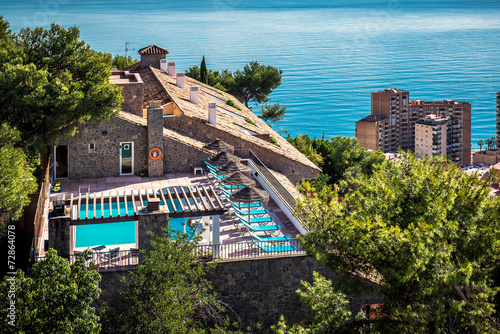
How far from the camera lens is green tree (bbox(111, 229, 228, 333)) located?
58.2 ft

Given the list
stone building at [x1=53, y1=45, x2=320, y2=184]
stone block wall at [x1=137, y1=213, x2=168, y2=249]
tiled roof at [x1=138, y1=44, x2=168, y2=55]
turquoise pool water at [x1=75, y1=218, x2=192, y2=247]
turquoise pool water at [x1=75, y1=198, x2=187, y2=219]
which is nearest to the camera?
stone block wall at [x1=137, y1=213, x2=168, y2=249]

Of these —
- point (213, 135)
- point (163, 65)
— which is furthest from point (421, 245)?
point (163, 65)

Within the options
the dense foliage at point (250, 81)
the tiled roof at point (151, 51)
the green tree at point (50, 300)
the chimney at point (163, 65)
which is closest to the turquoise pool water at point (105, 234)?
the green tree at point (50, 300)

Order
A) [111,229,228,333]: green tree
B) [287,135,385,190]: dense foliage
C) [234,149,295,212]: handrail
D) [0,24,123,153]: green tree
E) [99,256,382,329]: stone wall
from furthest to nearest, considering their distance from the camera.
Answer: [287,135,385,190]: dense foliage < [0,24,123,153]: green tree < [234,149,295,212]: handrail < [99,256,382,329]: stone wall < [111,229,228,333]: green tree

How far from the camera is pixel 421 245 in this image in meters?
14.0

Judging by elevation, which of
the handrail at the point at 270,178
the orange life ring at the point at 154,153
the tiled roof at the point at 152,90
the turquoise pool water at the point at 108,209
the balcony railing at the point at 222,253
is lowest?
the balcony railing at the point at 222,253

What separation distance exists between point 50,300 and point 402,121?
552 ft

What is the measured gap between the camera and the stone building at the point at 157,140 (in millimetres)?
29969

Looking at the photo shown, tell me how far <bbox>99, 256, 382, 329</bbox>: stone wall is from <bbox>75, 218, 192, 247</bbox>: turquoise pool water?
2346 millimetres

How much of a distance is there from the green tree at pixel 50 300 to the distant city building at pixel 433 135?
510 feet

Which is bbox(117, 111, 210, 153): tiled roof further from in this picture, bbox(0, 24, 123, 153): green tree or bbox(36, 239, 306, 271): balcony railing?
bbox(36, 239, 306, 271): balcony railing

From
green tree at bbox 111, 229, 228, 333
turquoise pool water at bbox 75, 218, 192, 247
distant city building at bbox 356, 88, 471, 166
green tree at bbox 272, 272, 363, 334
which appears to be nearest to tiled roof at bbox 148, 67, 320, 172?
turquoise pool water at bbox 75, 218, 192, 247

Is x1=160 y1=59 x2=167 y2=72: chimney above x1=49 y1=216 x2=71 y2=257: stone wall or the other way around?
above

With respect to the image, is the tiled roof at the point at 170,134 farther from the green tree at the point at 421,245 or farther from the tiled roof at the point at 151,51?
the tiled roof at the point at 151,51
